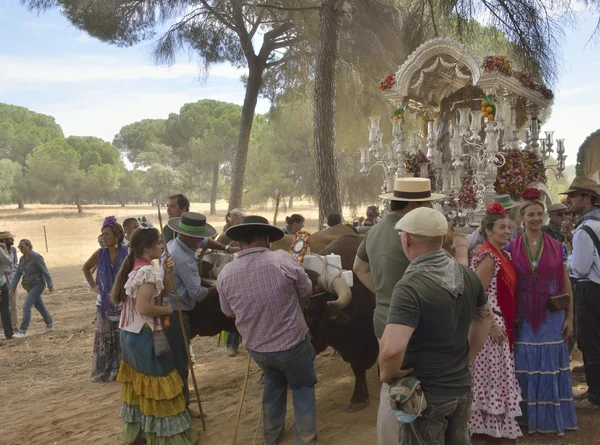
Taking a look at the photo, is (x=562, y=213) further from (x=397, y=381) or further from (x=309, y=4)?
(x=309, y=4)

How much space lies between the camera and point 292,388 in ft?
13.6

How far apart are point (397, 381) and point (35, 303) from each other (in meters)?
8.49

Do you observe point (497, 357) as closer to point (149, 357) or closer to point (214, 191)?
point (149, 357)

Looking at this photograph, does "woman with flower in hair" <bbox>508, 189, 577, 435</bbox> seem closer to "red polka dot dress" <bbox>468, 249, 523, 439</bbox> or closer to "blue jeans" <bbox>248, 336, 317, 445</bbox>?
"red polka dot dress" <bbox>468, 249, 523, 439</bbox>

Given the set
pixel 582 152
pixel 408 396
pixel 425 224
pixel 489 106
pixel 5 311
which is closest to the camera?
pixel 408 396

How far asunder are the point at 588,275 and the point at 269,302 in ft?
9.37

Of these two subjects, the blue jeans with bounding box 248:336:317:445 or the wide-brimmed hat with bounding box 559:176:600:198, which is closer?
the blue jeans with bounding box 248:336:317:445

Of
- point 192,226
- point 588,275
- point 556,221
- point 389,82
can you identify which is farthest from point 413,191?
point 389,82

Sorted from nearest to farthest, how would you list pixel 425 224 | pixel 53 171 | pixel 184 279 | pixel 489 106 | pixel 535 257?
1. pixel 425 224
2. pixel 535 257
3. pixel 184 279
4. pixel 489 106
5. pixel 53 171

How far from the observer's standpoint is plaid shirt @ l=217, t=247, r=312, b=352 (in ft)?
12.6

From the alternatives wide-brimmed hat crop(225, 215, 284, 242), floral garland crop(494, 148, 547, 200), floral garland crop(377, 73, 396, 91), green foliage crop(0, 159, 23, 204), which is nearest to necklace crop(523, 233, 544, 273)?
wide-brimmed hat crop(225, 215, 284, 242)

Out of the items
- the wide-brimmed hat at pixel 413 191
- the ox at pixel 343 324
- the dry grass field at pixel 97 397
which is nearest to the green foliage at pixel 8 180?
the dry grass field at pixel 97 397

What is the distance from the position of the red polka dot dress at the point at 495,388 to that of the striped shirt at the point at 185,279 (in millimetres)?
2175

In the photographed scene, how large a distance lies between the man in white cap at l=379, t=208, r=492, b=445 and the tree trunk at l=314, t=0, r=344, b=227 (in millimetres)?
7760
